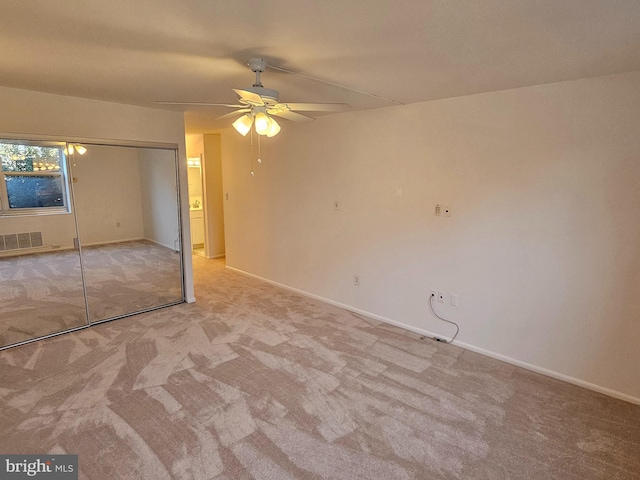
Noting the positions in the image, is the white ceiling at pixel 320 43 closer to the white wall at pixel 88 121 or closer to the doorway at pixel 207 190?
the white wall at pixel 88 121

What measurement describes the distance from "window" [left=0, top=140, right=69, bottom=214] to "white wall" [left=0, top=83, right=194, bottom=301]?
0.15m

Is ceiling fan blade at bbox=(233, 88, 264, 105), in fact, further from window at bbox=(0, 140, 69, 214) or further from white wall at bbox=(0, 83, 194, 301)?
window at bbox=(0, 140, 69, 214)

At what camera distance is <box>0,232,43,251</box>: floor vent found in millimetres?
3129

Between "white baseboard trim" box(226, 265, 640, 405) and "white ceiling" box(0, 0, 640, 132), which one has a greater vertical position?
"white ceiling" box(0, 0, 640, 132)

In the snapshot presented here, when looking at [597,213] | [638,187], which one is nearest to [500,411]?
[597,213]

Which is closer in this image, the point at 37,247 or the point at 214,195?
the point at 37,247

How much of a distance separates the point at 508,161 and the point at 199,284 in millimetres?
4205

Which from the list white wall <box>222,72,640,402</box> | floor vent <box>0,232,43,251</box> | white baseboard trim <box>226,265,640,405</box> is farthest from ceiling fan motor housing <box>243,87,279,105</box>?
floor vent <box>0,232,43,251</box>

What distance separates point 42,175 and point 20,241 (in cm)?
65

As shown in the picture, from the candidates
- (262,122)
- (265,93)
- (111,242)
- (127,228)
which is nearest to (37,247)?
(111,242)

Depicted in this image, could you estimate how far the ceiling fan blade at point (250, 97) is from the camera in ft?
6.38

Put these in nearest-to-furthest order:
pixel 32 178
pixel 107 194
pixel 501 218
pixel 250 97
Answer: pixel 250 97 < pixel 501 218 < pixel 32 178 < pixel 107 194

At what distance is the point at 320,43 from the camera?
1.85m

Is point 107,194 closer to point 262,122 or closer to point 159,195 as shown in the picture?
point 159,195
